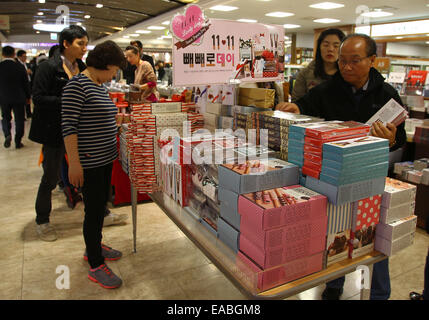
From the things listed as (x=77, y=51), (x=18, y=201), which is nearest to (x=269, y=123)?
(x=77, y=51)

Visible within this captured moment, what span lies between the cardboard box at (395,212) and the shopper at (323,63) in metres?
1.39

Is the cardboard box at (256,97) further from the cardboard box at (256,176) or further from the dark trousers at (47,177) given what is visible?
the dark trousers at (47,177)

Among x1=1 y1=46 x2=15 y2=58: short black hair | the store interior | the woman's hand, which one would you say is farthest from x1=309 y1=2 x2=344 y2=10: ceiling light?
the woman's hand

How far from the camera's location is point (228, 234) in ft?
4.52

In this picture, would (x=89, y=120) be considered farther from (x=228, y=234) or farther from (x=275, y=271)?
(x=275, y=271)

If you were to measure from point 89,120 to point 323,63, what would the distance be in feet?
5.86

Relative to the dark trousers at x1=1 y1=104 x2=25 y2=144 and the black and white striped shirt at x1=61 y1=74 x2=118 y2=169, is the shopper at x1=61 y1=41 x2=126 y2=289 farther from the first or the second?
the dark trousers at x1=1 y1=104 x2=25 y2=144

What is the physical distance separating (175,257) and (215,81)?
1529 mm

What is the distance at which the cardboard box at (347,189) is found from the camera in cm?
125

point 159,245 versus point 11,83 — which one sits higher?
point 11,83

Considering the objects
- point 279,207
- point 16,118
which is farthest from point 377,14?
point 279,207

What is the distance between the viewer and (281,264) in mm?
1204
